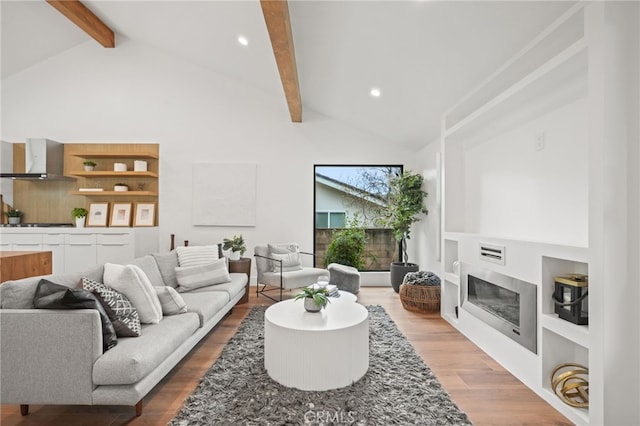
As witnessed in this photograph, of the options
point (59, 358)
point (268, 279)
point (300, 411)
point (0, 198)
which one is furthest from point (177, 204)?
point (300, 411)

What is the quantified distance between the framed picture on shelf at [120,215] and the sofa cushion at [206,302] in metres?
3.00

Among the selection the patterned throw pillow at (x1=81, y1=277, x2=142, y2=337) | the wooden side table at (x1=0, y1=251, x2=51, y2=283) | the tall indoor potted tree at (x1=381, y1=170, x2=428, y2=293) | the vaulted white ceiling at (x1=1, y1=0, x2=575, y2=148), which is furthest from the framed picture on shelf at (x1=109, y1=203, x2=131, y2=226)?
the tall indoor potted tree at (x1=381, y1=170, x2=428, y2=293)

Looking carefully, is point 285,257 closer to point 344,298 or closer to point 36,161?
point 344,298

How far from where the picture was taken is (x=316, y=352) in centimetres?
223

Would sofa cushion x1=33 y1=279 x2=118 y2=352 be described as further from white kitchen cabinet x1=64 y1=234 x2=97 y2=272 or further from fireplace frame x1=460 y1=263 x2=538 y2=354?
white kitchen cabinet x1=64 y1=234 x2=97 y2=272

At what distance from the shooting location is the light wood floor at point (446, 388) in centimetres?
194

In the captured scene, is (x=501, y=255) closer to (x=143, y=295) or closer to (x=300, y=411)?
(x=300, y=411)

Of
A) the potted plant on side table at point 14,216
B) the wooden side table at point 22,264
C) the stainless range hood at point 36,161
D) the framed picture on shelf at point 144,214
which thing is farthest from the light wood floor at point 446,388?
the potted plant on side table at point 14,216

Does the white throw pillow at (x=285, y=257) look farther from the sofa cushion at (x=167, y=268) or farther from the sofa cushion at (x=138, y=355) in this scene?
the sofa cushion at (x=138, y=355)

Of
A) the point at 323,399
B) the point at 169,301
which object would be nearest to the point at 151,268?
the point at 169,301

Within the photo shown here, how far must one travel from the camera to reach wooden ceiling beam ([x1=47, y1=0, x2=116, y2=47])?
14.4 feet

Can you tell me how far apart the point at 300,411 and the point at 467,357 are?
1613 millimetres

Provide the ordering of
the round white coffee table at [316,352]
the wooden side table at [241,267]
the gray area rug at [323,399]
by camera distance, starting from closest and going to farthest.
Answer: the gray area rug at [323,399] → the round white coffee table at [316,352] → the wooden side table at [241,267]

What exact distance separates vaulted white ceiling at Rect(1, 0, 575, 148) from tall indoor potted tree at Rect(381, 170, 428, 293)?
2.25 ft
